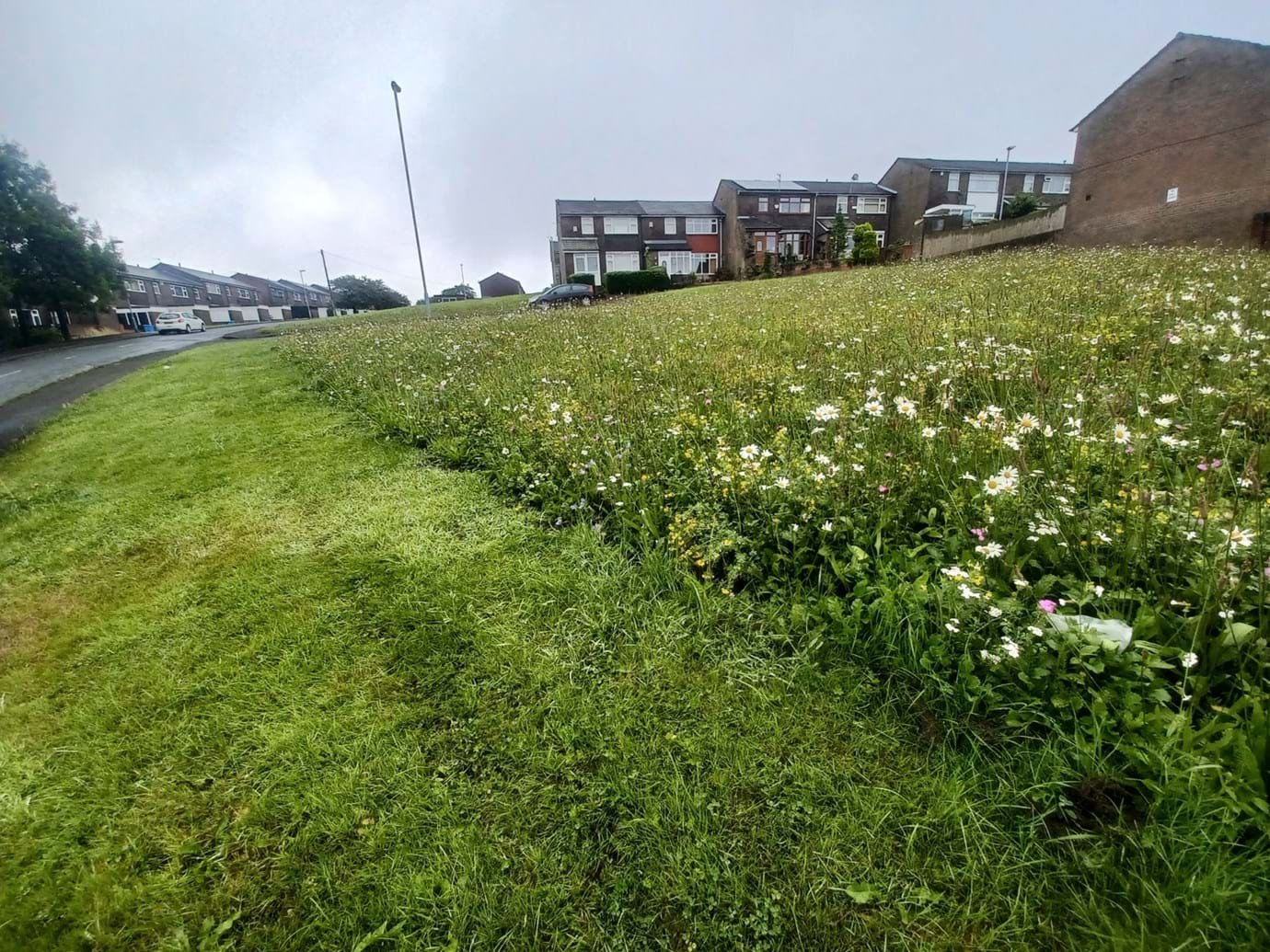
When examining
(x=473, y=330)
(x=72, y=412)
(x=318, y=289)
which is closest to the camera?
(x=72, y=412)

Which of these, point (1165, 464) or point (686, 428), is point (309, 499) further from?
point (1165, 464)

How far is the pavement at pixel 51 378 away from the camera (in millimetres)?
8795

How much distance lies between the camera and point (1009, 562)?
6.93 feet

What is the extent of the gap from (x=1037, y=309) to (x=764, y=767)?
21.5 feet

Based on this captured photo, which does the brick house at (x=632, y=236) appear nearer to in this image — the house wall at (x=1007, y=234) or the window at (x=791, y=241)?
the window at (x=791, y=241)

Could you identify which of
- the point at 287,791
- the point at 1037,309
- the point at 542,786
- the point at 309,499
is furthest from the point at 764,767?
the point at 1037,309

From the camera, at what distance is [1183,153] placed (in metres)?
19.8

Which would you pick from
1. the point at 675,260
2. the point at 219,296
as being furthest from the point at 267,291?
the point at 675,260

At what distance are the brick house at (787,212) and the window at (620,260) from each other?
8235mm

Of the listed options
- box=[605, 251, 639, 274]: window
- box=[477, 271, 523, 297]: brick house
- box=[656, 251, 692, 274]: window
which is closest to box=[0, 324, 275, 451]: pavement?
box=[605, 251, 639, 274]: window

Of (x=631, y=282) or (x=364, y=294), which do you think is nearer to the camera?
(x=631, y=282)

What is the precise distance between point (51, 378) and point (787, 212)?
154 feet

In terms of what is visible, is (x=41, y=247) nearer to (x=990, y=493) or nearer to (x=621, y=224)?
(x=621, y=224)

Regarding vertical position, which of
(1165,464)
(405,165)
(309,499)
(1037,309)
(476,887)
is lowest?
(476,887)
